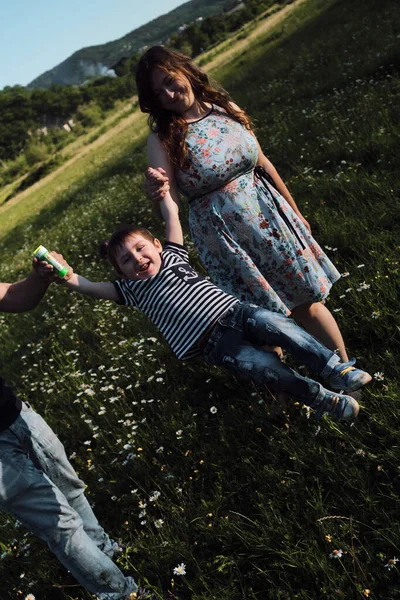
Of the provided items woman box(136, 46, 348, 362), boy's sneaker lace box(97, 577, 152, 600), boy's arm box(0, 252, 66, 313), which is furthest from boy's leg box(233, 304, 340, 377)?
boy's sneaker lace box(97, 577, 152, 600)

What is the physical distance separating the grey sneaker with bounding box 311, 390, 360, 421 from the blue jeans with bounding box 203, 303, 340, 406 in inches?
1.5

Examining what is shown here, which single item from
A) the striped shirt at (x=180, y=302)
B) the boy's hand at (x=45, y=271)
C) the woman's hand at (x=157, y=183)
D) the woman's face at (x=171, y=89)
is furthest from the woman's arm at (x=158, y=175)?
the boy's hand at (x=45, y=271)

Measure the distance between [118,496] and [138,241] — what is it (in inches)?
78.6

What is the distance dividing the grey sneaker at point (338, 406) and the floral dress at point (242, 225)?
89 cm

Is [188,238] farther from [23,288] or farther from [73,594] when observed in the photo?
[73,594]

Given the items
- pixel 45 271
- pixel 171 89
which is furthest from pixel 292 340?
pixel 171 89

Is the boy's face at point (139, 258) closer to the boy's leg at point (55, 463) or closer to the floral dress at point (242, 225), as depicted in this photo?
the floral dress at point (242, 225)

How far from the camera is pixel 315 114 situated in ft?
31.2

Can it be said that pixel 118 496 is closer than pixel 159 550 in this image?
No

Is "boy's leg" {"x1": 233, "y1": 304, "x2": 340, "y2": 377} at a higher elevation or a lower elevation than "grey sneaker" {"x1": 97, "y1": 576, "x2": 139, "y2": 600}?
higher

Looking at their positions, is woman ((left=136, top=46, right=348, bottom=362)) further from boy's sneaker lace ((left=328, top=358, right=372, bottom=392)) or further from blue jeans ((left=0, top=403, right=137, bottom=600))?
blue jeans ((left=0, top=403, right=137, bottom=600))

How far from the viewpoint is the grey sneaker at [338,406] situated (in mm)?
2596

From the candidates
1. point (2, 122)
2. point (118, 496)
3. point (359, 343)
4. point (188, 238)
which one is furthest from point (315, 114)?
point (2, 122)

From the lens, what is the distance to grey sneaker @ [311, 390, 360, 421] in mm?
2596
